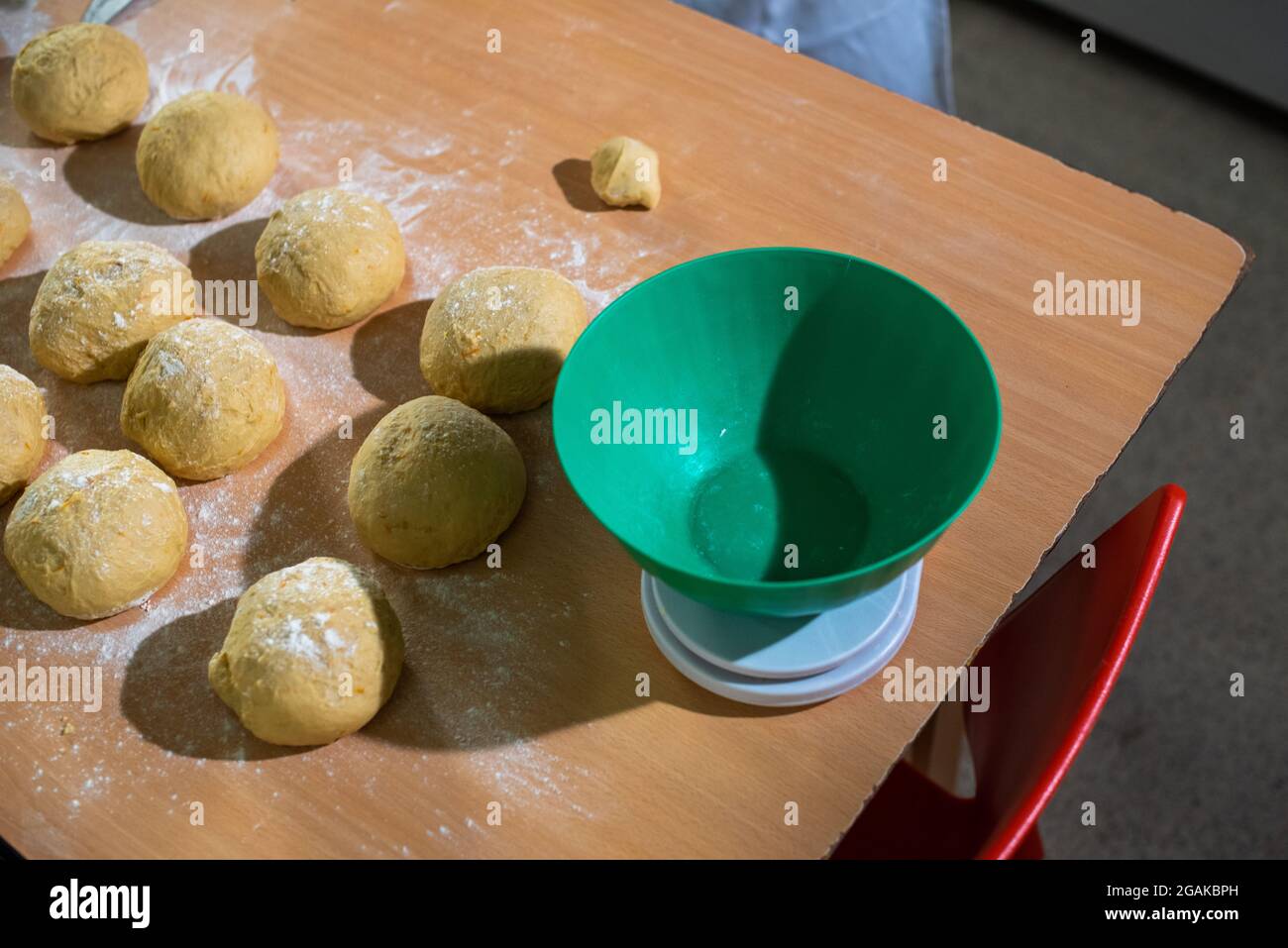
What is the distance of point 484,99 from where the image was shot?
171 cm

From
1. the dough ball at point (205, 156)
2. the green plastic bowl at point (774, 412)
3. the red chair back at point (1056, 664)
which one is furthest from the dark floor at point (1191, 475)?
the dough ball at point (205, 156)

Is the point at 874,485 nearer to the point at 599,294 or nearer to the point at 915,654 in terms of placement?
the point at 915,654

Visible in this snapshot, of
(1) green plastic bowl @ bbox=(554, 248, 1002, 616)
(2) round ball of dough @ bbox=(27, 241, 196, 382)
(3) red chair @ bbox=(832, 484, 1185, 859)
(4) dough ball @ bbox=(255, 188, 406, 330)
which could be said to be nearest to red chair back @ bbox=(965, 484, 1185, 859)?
(3) red chair @ bbox=(832, 484, 1185, 859)

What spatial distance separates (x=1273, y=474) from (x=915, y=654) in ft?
5.09

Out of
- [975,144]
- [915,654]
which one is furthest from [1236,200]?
[915,654]

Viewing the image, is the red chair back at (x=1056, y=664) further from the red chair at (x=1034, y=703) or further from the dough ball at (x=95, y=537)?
the dough ball at (x=95, y=537)

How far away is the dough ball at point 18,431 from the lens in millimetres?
1330

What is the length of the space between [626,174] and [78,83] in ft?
2.90

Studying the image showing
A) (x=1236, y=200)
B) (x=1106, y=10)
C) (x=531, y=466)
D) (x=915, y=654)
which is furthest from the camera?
(x=1106, y=10)

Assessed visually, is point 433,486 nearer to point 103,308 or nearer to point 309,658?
point 309,658

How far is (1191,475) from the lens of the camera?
2287mm

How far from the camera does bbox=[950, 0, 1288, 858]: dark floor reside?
190 cm

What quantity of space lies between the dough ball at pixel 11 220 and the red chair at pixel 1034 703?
4.74ft

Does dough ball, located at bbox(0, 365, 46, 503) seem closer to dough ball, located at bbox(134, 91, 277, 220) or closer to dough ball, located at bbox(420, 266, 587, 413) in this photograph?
dough ball, located at bbox(134, 91, 277, 220)
